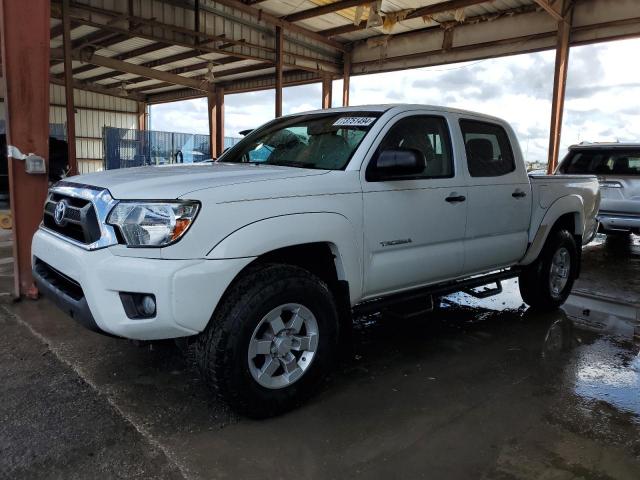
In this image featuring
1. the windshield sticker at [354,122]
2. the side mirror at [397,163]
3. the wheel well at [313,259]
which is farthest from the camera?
the windshield sticker at [354,122]

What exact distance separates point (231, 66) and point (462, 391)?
17094 millimetres

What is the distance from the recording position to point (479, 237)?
13.7ft

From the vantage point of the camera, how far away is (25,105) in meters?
4.73

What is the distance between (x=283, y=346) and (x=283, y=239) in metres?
0.63

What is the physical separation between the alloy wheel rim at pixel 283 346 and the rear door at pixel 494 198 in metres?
1.68

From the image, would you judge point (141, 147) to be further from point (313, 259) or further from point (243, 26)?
point (313, 259)

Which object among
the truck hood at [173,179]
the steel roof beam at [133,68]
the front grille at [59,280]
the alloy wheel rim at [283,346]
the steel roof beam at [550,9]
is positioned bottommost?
the alloy wheel rim at [283,346]

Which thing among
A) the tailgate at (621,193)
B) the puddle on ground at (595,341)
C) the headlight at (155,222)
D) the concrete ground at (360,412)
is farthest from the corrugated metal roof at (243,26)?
the headlight at (155,222)

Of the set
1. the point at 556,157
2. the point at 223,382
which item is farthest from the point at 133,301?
the point at 556,157

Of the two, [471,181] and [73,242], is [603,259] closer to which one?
[471,181]

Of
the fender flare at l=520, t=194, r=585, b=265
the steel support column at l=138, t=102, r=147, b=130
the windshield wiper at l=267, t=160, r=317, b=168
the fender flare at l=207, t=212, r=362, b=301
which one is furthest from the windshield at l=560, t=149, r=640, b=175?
the steel support column at l=138, t=102, r=147, b=130

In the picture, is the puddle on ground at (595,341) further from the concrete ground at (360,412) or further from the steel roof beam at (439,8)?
the steel roof beam at (439,8)

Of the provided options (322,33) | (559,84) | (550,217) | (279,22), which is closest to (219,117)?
(322,33)

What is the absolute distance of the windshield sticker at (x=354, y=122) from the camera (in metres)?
3.58
